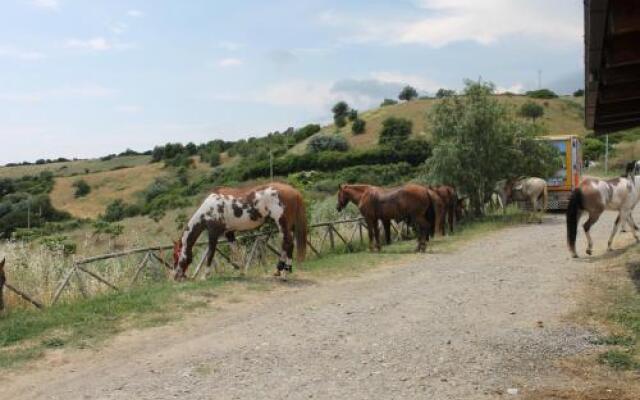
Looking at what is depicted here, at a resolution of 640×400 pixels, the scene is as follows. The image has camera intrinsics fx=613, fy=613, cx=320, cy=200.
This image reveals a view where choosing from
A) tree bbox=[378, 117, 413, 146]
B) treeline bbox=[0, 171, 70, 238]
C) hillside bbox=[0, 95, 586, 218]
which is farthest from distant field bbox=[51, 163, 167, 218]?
tree bbox=[378, 117, 413, 146]

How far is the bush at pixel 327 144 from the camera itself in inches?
2670

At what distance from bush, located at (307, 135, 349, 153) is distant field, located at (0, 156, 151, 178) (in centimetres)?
4997

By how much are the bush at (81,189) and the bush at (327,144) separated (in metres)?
31.8

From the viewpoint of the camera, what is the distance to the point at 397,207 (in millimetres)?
16516

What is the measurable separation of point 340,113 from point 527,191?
240 feet

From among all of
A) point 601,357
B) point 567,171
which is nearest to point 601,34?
point 601,357

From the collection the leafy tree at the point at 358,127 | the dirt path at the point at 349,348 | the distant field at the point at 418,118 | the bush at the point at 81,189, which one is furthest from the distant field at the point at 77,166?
the dirt path at the point at 349,348

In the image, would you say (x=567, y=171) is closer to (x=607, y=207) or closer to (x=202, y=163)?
(x=607, y=207)

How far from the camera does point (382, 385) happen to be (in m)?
6.03

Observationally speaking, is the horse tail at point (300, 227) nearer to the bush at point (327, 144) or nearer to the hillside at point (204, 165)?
the bush at point (327, 144)

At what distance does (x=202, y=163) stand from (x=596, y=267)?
78.9 meters

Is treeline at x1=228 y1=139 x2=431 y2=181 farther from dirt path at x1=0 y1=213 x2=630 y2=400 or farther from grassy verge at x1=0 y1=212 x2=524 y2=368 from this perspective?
Answer: dirt path at x1=0 y1=213 x2=630 y2=400

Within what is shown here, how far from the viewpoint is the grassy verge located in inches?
325

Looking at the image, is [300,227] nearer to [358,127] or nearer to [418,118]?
[358,127]
